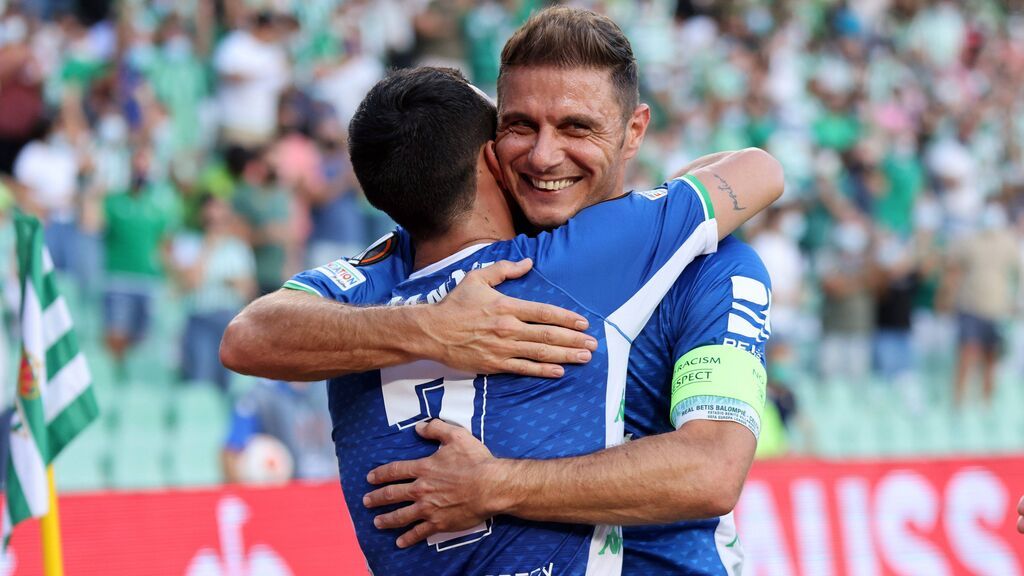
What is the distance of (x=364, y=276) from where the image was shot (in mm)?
3098

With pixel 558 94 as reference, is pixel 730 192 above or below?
below

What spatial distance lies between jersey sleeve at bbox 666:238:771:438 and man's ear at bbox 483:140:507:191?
1.61 ft

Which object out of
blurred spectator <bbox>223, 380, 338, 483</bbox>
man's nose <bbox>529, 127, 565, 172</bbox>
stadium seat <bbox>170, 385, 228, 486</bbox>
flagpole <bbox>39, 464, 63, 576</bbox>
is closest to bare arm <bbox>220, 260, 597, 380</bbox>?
man's nose <bbox>529, 127, 565, 172</bbox>

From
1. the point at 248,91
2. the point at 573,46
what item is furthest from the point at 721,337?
the point at 248,91

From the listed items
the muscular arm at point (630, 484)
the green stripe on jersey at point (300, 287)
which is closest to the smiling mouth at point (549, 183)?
the green stripe on jersey at point (300, 287)

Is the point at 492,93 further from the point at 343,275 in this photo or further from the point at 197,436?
the point at 343,275

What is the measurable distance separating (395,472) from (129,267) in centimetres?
678

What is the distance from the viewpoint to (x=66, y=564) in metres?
4.98

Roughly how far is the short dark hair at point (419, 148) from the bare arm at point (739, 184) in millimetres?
575

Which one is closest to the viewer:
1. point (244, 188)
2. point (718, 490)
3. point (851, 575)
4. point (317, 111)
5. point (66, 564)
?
point (718, 490)

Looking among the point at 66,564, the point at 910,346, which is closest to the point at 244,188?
the point at 66,564

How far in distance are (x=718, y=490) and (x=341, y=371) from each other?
860 millimetres

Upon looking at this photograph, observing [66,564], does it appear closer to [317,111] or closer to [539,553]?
[539,553]

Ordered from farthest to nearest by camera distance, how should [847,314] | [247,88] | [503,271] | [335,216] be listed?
[847,314] < [247,88] < [335,216] < [503,271]
